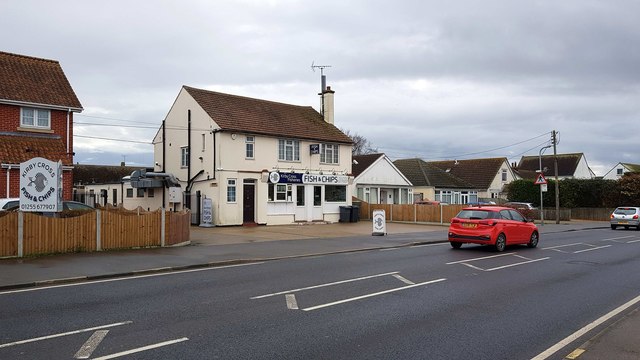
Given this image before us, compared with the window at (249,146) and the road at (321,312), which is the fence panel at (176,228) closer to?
the road at (321,312)

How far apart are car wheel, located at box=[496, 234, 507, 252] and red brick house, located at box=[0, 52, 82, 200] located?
1778cm

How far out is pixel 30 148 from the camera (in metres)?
22.1

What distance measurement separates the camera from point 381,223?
23.5m

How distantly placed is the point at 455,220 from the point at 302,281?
888 cm

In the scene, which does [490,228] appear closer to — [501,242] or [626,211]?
[501,242]

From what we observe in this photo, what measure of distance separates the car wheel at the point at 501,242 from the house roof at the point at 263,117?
1639 centimetres

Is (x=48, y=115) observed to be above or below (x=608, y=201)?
above

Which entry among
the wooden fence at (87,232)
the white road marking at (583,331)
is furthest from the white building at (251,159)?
the white road marking at (583,331)

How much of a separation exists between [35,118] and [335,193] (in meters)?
17.9

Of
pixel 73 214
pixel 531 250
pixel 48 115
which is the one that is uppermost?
pixel 48 115

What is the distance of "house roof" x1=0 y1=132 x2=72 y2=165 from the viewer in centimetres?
2123

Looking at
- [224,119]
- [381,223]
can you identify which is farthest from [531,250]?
[224,119]

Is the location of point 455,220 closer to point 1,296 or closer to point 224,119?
point 1,296

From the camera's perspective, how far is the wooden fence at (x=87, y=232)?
45.0ft
